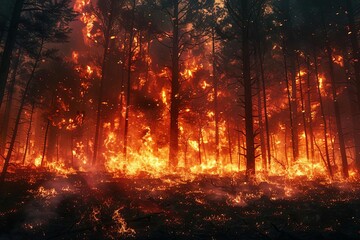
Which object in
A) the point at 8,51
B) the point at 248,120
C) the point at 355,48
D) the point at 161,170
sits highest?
the point at 355,48

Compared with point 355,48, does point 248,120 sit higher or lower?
lower

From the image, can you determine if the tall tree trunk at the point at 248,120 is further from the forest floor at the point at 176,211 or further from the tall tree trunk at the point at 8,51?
the tall tree trunk at the point at 8,51

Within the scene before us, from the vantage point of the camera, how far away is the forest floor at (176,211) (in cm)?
596

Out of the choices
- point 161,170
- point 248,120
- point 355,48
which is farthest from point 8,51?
point 355,48

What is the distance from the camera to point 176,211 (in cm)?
746

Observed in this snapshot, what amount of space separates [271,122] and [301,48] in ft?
36.6

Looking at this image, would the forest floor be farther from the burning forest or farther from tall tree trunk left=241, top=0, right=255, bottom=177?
tall tree trunk left=241, top=0, right=255, bottom=177

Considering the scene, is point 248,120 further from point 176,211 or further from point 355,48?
point 355,48

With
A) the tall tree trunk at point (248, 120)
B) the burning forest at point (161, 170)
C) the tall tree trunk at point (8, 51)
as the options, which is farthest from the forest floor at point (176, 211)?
the tall tree trunk at point (8, 51)

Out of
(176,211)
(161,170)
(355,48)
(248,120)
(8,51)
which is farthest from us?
(161,170)

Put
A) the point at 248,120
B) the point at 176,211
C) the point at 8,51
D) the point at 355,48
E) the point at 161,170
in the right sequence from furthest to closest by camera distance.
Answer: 1. the point at 161,170
2. the point at 355,48
3. the point at 248,120
4. the point at 8,51
5. the point at 176,211

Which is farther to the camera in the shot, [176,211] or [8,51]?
[8,51]

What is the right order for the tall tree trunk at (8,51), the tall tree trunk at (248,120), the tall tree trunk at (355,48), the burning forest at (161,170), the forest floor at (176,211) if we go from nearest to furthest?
1. the forest floor at (176,211)
2. the burning forest at (161,170)
3. the tall tree trunk at (8,51)
4. the tall tree trunk at (248,120)
5. the tall tree trunk at (355,48)

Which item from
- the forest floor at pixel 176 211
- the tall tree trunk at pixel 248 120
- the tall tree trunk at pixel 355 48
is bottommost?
the forest floor at pixel 176 211
